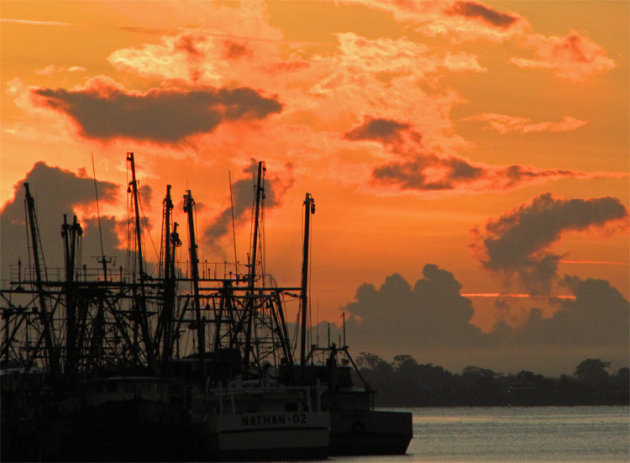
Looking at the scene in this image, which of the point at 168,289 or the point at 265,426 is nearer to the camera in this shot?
the point at 265,426

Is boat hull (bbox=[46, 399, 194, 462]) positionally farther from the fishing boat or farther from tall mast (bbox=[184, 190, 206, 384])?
tall mast (bbox=[184, 190, 206, 384])

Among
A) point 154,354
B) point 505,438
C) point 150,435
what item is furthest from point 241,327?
point 505,438

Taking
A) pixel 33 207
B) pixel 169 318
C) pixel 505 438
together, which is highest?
pixel 33 207

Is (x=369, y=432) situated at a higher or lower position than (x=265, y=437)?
lower

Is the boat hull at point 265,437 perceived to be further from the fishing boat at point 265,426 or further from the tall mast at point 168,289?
the tall mast at point 168,289

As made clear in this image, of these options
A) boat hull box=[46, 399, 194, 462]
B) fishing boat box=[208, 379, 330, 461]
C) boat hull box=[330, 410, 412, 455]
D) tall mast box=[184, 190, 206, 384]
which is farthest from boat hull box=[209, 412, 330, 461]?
boat hull box=[330, 410, 412, 455]

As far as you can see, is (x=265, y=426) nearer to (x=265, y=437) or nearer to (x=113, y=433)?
(x=265, y=437)

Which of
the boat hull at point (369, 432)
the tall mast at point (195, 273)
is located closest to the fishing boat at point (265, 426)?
the tall mast at point (195, 273)

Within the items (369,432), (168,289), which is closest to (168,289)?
(168,289)

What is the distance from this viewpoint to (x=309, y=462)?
3285 inches

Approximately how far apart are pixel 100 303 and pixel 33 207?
11.0 m

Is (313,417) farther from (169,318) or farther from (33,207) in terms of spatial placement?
(33,207)

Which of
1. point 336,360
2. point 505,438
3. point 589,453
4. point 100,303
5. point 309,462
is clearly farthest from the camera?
point 505,438

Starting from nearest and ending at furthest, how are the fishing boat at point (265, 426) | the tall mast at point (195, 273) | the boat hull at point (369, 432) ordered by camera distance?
the fishing boat at point (265, 426), the tall mast at point (195, 273), the boat hull at point (369, 432)
